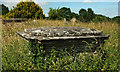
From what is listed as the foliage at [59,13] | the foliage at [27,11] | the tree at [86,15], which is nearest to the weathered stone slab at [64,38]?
the tree at [86,15]

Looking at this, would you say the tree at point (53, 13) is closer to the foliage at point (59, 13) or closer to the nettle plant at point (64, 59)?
the foliage at point (59, 13)

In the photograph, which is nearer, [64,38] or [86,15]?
[64,38]

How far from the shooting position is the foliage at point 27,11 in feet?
52.3

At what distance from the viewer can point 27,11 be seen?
15891mm

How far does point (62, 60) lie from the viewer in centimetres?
482

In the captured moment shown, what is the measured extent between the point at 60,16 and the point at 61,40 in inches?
386

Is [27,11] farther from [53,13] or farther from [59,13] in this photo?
[59,13]

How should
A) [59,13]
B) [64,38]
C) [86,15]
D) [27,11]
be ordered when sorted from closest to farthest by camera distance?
[64,38]
[86,15]
[59,13]
[27,11]

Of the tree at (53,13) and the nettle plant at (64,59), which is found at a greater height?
the tree at (53,13)

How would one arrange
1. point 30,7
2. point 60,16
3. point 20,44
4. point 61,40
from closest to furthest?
point 61,40, point 20,44, point 60,16, point 30,7

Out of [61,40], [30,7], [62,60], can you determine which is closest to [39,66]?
[62,60]

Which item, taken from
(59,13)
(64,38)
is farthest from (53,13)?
(64,38)

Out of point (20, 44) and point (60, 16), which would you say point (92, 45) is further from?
point (60, 16)

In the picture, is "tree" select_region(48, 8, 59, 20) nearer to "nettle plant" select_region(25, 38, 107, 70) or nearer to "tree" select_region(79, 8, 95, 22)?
"tree" select_region(79, 8, 95, 22)
